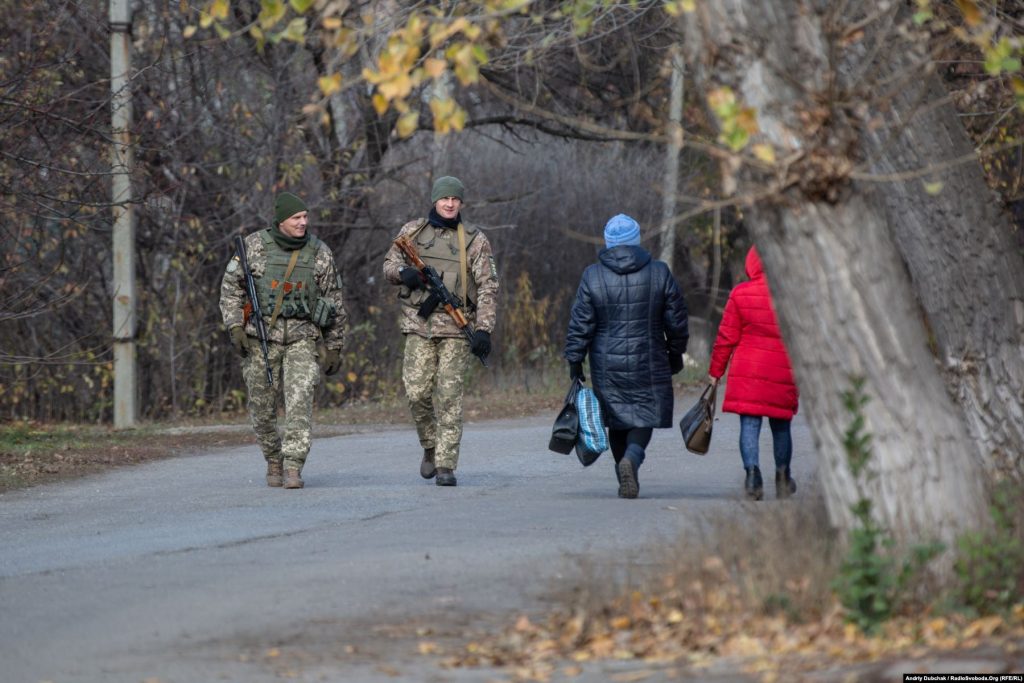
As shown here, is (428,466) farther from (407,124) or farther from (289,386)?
(407,124)

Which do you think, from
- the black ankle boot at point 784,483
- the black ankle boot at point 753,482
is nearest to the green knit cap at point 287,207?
the black ankle boot at point 753,482

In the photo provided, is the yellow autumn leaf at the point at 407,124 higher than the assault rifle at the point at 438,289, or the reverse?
the yellow autumn leaf at the point at 407,124

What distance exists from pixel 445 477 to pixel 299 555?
324 cm

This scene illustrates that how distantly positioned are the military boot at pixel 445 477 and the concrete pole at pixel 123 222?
5879 millimetres

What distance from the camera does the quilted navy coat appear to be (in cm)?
1090

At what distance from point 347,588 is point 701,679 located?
2.36 meters

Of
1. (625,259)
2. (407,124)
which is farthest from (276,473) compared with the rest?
(407,124)

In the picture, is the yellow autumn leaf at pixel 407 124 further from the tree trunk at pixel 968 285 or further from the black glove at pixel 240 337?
the black glove at pixel 240 337

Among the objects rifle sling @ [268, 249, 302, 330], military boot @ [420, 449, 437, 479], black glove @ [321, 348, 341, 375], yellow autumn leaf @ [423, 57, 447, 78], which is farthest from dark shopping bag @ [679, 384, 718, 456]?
yellow autumn leaf @ [423, 57, 447, 78]

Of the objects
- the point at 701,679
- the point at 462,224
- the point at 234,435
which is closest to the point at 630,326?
the point at 462,224

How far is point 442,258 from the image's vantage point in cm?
1155

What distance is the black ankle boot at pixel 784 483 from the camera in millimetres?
10422

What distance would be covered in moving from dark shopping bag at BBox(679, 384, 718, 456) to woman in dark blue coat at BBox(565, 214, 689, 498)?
173 millimetres

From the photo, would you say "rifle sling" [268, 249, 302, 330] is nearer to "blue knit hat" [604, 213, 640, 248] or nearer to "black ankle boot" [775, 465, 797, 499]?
"blue knit hat" [604, 213, 640, 248]
